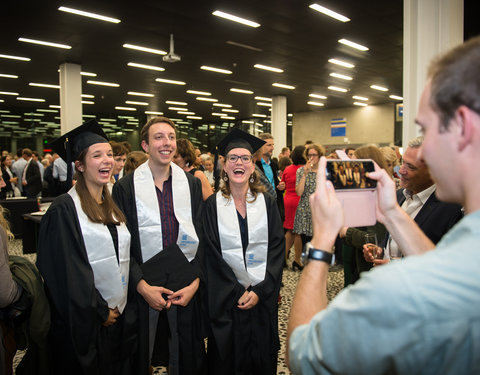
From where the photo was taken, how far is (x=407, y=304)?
1.84ft

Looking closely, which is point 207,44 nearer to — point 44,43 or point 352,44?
point 352,44

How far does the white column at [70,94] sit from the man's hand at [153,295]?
28.2 ft

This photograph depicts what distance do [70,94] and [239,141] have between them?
8722 mm

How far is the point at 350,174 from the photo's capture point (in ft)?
3.28

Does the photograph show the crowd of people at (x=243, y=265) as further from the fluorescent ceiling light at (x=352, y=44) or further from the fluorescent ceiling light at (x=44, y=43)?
the fluorescent ceiling light at (x=44, y=43)

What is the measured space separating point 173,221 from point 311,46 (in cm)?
718

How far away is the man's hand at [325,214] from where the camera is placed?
2.95 ft

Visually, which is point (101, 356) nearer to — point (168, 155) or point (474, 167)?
point (168, 155)

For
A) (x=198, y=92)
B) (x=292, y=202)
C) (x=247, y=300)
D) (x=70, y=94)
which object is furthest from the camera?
(x=198, y=92)

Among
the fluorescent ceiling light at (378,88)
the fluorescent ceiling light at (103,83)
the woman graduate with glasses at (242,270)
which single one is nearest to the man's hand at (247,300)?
the woman graduate with glasses at (242,270)

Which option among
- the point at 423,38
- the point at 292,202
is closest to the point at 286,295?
the point at 292,202

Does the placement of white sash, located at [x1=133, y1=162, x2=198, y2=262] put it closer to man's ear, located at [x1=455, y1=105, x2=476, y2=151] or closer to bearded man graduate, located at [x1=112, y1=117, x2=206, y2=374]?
bearded man graduate, located at [x1=112, y1=117, x2=206, y2=374]

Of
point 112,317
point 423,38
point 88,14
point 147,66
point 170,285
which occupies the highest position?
point 147,66

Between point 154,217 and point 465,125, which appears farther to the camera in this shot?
point 154,217
